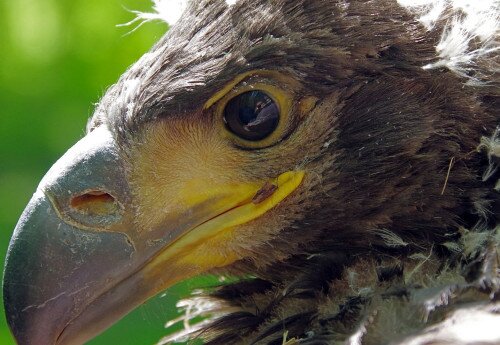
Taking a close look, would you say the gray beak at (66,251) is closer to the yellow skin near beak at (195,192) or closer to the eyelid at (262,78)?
the yellow skin near beak at (195,192)

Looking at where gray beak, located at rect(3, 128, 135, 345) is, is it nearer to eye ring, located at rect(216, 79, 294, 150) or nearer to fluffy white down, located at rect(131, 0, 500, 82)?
eye ring, located at rect(216, 79, 294, 150)

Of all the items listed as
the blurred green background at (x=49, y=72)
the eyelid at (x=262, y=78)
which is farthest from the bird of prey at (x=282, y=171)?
the blurred green background at (x=49, y=72)

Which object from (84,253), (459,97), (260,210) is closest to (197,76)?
(260,210)

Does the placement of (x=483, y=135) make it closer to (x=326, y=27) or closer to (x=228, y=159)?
(x=326, y=27)

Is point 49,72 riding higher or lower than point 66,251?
higher

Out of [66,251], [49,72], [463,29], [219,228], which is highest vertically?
[49,72]

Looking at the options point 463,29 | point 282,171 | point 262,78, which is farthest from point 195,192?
point 463,29

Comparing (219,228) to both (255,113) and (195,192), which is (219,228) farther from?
(255,113)

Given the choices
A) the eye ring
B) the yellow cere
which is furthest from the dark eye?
the yellow cere
